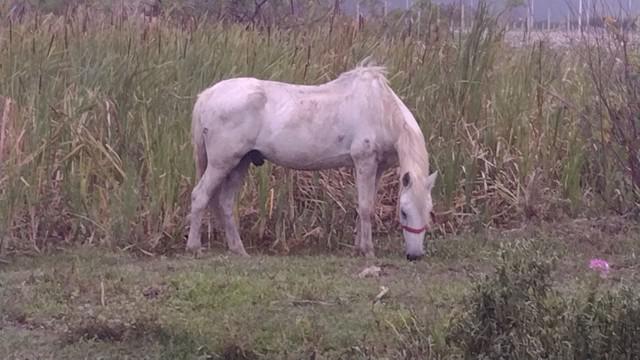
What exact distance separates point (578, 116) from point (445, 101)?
1.12 meters

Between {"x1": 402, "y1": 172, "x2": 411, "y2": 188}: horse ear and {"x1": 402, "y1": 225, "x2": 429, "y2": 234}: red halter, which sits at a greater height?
{"x1": 402, "y1": 172, "x2": 411, "y2": 188}: horse ear

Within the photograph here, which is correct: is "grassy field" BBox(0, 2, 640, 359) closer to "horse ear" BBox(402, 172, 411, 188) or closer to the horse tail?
the horse tail

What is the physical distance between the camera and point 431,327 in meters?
5.21

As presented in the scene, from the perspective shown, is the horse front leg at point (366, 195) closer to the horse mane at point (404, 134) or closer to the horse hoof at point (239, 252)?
the horse mane at point (404, 134)

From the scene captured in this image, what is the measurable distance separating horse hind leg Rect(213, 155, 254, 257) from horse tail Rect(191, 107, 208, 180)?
210 millimetres

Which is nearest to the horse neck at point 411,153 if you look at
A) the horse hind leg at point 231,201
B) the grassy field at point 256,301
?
the grassy field at point 256,301

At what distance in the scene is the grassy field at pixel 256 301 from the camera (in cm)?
536

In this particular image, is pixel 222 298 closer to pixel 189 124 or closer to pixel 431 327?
pixel 431 327

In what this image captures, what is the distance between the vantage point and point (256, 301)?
20.2ft

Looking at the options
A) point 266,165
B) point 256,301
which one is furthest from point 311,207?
point 256,301

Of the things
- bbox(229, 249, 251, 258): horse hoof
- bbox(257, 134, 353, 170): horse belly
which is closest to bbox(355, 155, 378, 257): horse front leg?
bbox(257, 134, 353, 170): horse belly

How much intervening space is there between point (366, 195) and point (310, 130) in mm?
604

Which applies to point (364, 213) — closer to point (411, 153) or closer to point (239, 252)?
point (411, 153)

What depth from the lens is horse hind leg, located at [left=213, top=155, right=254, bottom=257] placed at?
318 inches
